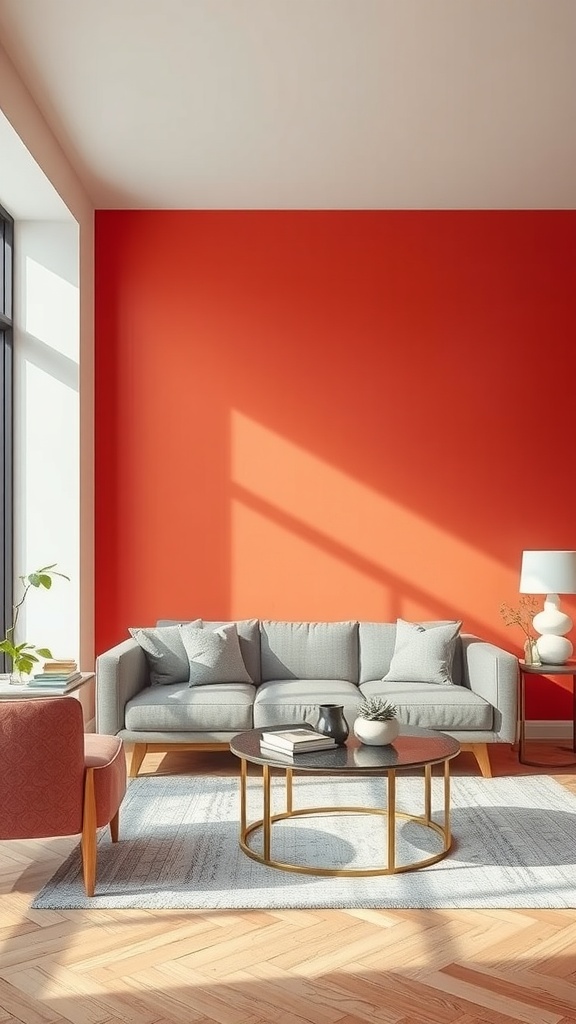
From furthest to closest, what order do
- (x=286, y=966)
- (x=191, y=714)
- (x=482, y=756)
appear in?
(x=482, y=756)
(x=191, y=714)
(x=286, y=966)

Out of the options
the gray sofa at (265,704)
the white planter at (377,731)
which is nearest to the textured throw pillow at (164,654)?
the gray sofa at (265,704)

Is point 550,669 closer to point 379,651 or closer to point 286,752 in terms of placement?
point 379,651

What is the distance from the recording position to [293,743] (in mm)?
3914

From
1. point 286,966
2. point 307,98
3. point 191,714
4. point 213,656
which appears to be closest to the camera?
point 286,966

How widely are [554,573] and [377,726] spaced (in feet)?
7.14

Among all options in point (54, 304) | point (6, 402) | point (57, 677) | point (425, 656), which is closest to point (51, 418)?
point (6, 402)

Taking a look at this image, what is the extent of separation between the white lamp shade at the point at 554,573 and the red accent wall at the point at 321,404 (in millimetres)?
556

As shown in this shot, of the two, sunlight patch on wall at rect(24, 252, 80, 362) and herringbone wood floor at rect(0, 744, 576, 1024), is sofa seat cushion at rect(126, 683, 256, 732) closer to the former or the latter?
herringbone wood floor at rect(0, 744, 576, 1024)

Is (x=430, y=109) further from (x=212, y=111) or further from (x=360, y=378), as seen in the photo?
(x=360, y=378)

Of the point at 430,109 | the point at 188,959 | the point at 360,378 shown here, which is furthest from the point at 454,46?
the point at 188,959

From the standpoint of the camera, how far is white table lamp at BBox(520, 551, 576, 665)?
581 centimetres

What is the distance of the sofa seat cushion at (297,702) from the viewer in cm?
518

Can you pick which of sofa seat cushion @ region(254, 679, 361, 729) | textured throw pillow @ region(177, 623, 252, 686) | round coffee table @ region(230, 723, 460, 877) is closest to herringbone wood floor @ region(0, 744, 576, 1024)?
round coffee table @ region(230, 723, 460, 877)

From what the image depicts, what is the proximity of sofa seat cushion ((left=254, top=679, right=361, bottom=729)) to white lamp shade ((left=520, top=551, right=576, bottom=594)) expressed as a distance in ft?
4.05
